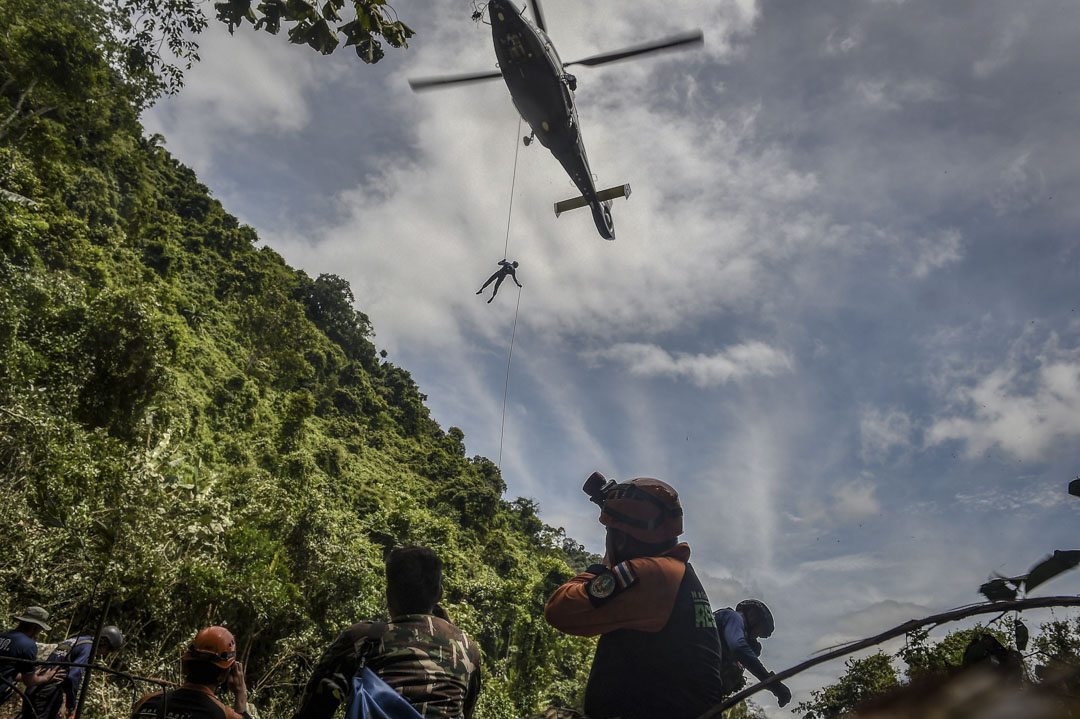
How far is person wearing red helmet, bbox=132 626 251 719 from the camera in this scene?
2.19 m

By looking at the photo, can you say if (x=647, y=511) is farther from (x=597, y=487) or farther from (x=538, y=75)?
(x=538, y=75)

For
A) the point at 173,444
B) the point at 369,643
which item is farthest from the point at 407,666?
the point at 173,444

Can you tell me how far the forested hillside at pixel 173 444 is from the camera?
7.63 meters

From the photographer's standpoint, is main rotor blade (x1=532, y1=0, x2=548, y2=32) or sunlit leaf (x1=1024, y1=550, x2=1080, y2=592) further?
main rotor blade (x1=532, y1=0, x2=548, y2=32)

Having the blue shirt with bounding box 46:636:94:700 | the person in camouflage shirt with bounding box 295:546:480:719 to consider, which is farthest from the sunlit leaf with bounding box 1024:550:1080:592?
the blue shirt with bounding box 46:636:94:700

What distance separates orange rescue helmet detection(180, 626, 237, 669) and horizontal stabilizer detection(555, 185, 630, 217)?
286 inches

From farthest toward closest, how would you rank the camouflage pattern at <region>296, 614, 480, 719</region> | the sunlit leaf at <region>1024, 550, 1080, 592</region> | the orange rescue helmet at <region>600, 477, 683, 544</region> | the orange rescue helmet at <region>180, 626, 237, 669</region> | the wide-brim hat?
the wide-brim hat, the orange rescue helmet at <region>180, 626, 237, 669</region>, the orange rescue helmet at <region>600, 477, 683, 544</region>, the camouflage pattern at <region>296, 614, 480, 719</region>, the sunlit leaf at <region>1024, 550, 1080, 592</region>

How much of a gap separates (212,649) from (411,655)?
41.0 inches

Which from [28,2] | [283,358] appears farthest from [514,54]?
[283,358]

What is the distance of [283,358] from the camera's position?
31141mm

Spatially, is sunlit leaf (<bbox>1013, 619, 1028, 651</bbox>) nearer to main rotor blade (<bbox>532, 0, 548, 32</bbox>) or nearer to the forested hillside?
the forested hillside

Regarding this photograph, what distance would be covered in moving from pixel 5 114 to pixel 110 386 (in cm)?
976

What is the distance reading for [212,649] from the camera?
234 cm

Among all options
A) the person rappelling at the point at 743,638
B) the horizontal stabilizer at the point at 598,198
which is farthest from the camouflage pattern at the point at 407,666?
the horizontal stabilizer at the point at 598,198
